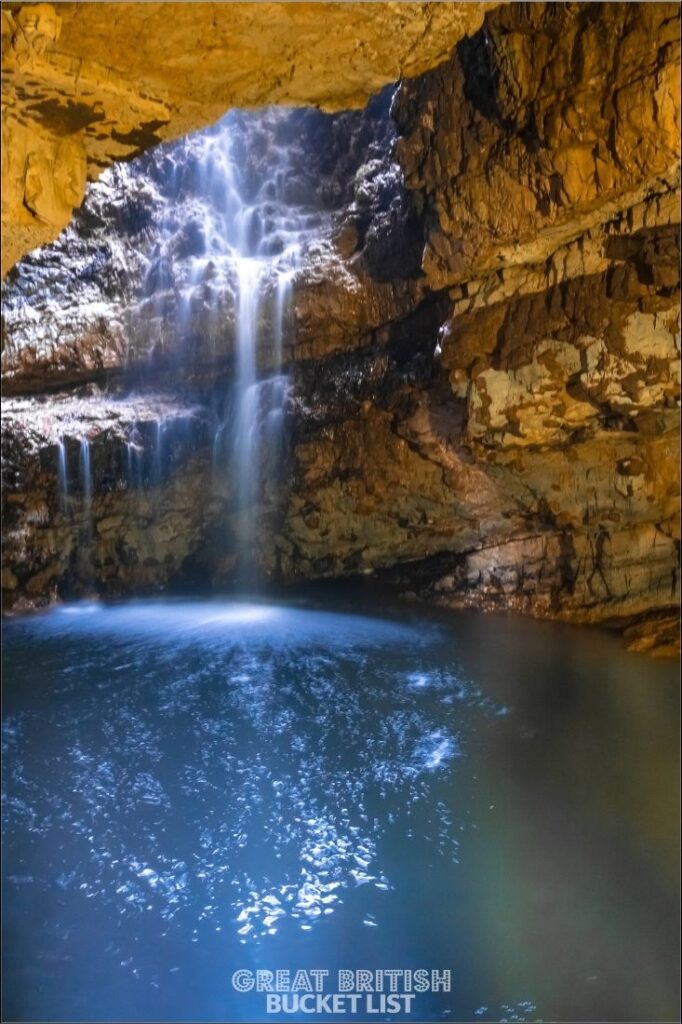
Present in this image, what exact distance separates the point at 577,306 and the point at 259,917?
9.24m

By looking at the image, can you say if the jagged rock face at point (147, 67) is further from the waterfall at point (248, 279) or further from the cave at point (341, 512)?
the waterfall at point (248, 279)

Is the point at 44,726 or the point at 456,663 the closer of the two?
the point at 44,726

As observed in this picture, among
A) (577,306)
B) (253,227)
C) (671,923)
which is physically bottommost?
(671,923)

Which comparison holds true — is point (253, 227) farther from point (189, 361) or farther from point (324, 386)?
point (324, 386)

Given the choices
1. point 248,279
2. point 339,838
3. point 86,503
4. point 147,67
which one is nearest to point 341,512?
point 248,279

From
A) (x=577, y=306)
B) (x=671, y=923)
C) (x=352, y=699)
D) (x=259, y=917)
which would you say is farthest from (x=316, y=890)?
(x=577, y=306)

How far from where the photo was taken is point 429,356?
1214cm

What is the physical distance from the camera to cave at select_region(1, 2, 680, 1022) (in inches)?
131

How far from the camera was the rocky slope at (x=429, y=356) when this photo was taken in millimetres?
8453

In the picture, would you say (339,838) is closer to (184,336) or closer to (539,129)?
(539,129)

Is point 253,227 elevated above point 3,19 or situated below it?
above

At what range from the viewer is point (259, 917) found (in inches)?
139

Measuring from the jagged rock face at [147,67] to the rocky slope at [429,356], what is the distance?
5.37 metres

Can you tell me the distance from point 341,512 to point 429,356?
3788 millimetres
